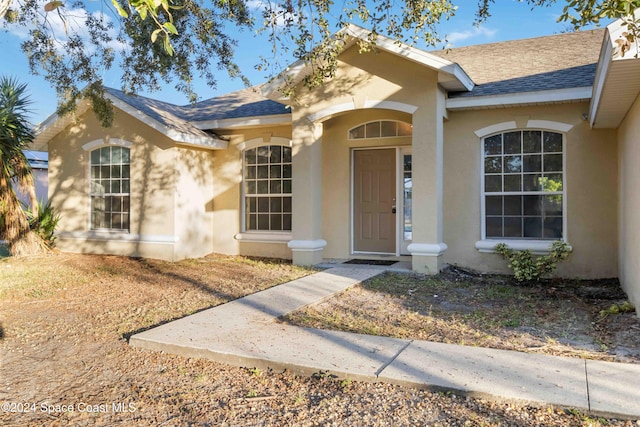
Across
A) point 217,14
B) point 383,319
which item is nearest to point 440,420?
point 383,319

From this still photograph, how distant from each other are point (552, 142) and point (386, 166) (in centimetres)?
334

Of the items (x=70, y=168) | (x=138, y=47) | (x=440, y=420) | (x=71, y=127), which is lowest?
(x=440, y=420)

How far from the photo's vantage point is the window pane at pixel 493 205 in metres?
9.55

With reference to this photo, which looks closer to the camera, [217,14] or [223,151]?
[217,14]

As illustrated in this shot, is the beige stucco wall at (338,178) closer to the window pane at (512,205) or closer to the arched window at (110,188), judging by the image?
the window pane at (512,205)

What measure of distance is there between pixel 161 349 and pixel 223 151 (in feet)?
26.0

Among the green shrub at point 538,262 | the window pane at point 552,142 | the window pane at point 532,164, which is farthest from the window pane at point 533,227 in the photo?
the window pane at point 552,142

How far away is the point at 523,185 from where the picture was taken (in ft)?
30.6

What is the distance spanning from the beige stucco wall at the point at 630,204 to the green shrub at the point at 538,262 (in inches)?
37.0

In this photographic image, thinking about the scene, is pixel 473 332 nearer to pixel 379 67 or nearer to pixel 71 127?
pixel 379 67

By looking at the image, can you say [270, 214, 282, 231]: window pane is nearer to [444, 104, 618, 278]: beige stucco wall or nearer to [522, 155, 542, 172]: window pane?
[444, 104, 618, 278]: beige stucco wall

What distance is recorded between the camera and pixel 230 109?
1278 cm

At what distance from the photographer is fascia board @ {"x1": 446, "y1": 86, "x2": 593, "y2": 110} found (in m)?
8.55

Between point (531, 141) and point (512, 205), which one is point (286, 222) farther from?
point (531, 141)
